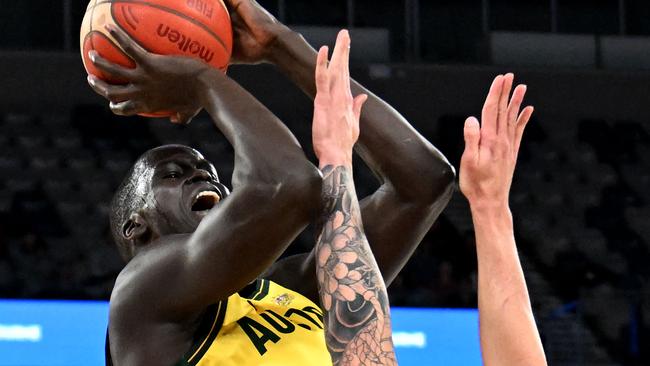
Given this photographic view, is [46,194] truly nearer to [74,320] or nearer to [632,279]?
[74,320]

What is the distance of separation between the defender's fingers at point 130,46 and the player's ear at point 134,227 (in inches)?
19.2

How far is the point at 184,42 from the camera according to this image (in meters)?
2.49

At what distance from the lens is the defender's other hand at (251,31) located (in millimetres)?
2688

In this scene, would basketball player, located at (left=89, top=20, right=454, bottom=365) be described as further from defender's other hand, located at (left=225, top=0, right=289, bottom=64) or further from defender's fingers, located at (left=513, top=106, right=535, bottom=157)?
defender's fingers, located at (left=513, top=106, right=535, bottom=157)

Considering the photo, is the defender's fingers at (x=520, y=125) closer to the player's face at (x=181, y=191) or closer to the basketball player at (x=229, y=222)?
the basketball player at (x=229, y=222)

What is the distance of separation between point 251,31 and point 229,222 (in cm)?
59

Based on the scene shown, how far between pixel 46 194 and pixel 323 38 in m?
2.69

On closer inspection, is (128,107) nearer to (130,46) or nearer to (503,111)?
(130,46)

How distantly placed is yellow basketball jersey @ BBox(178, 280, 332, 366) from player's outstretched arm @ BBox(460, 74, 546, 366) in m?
0.41

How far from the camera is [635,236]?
33.4 ft

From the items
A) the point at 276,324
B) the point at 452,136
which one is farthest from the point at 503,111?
the point at 452,136

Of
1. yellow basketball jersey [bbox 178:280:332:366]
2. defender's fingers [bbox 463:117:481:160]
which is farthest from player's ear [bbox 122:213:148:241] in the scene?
defender's fingers [bbox 463:117:481:160]

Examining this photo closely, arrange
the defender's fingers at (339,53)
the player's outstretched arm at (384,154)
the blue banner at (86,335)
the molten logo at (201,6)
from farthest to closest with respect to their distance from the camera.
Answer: the blue banner at (86,335) → the player's outstretched arm at (384,154) → the molten logo at (201,6) → the defender's fingers at (339,53)

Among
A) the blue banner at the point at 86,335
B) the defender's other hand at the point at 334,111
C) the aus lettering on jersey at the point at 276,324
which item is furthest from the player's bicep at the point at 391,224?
the blue banner at the point at 86,335
